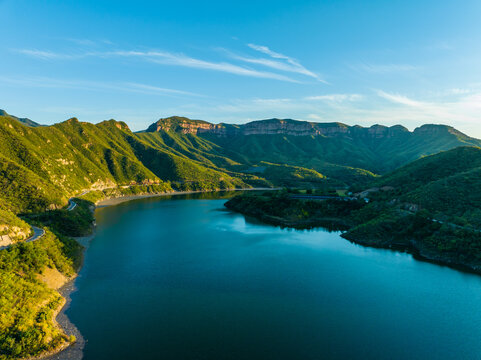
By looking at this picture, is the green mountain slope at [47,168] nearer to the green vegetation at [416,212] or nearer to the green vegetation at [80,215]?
the green vegetation at [80,215]

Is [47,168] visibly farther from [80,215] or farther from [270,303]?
[270,303]

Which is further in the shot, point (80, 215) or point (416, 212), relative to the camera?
point (80, 215)

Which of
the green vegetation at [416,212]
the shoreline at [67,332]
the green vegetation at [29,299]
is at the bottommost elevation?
the shoreline at [67,332]

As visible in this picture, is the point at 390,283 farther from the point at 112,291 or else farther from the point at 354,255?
the point at 112,291

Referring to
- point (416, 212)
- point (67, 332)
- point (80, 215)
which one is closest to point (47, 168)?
point (80, 215)

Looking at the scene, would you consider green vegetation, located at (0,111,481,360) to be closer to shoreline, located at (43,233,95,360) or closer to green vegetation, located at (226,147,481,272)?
green vegetation, located at (226,147,481,272)

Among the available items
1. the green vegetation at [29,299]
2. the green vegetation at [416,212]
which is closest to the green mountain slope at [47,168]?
the green vegetation at [29,299]

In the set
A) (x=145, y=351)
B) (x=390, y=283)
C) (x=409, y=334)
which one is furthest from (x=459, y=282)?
(x=145, y=351)

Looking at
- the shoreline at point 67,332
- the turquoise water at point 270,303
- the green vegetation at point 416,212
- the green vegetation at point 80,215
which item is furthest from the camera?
the green vegetation at point 416,212

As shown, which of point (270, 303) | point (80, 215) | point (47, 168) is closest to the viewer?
point (270, 303)

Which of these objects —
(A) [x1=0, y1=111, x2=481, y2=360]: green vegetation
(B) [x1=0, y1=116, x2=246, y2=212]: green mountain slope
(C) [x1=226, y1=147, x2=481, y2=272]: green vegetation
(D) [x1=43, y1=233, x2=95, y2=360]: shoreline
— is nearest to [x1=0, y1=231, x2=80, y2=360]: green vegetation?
(A) [x1=0, y1=111, x2=481, y2=360]: green vegetation
